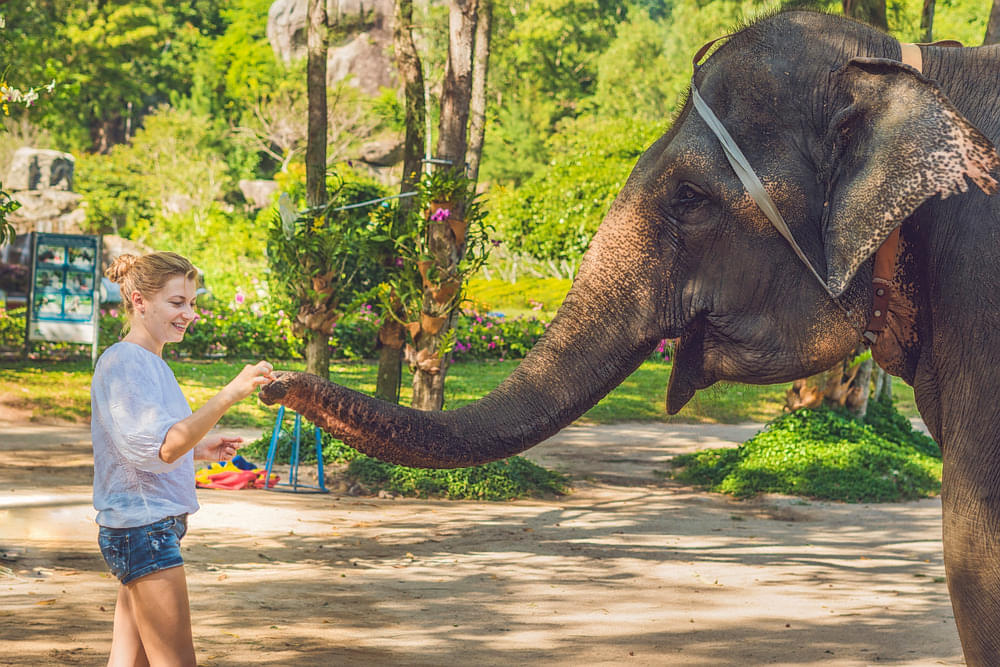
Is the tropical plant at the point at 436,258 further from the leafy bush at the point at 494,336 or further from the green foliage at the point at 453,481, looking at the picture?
the leafy bush at the point at 494,336

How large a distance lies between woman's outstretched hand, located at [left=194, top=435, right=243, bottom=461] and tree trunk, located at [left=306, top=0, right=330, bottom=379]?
735 cm

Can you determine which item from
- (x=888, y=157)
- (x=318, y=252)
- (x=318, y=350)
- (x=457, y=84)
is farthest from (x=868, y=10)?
(x=888, y=157)

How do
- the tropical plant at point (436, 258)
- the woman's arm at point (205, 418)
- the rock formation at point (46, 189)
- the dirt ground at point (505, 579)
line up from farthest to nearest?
1. the rock formation at point (46, 189)
2. the tropical plant at point (436, 258)
3. the dirt ground at point (505, 579)
4. the woman's arm at point (205, 418)

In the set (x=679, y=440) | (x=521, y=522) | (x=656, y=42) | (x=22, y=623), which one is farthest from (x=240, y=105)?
(x=22, y=623)

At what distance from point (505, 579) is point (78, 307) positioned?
9.80 m

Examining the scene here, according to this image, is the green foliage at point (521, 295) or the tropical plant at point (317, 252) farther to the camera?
the green foliage at point (521, 295)

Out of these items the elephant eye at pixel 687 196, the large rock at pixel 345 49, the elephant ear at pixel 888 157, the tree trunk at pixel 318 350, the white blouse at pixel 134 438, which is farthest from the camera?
the large rock at pixel 345 49

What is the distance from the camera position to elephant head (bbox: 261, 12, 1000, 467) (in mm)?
2584

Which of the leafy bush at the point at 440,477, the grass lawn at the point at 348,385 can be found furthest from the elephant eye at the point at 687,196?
the grass lawn at the point at 348,385

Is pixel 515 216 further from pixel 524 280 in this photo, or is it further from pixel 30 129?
→ pixel 30 129

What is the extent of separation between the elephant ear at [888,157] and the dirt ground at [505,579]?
11.7ft

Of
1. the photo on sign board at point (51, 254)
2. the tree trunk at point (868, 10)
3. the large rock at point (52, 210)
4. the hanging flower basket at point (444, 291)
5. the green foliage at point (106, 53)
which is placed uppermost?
the green foliage at point (106, 53)

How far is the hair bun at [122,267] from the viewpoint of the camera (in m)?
3.62

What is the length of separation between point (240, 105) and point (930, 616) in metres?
42.1
